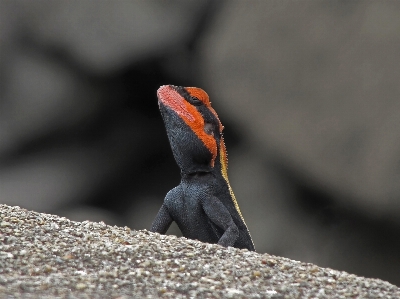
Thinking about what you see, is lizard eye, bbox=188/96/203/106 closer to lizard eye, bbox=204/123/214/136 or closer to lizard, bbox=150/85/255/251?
lizard, bbox=150/85/255/251

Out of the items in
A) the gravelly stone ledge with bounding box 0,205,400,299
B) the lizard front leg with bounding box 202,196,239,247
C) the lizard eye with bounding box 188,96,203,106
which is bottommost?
the gravelly stone ledge with bounding box 0,205,400,299

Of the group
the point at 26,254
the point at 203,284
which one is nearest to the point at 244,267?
the point at 203,284

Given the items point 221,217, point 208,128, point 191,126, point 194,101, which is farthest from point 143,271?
point 194,101

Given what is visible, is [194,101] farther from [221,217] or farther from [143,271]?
[143,271]

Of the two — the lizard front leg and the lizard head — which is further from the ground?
the lizard head

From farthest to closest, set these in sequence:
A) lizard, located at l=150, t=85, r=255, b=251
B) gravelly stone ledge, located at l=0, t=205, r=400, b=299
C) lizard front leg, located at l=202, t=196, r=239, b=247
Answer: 1. lizard, located at l=150, t=85, r=255, b=251
2. lizard front leg, located at l=202, t=196, r=239, b=247
3. gravelly stone ledge, located at l=0, t=205, r=400, b=299

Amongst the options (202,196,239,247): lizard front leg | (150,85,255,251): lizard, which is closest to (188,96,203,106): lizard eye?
(150,85,255,251): lizard

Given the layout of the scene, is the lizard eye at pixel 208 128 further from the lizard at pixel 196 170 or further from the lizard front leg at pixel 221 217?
the lizard front leg at pixel 221 217

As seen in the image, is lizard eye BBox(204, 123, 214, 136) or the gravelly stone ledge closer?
the gravelly stone ledge
